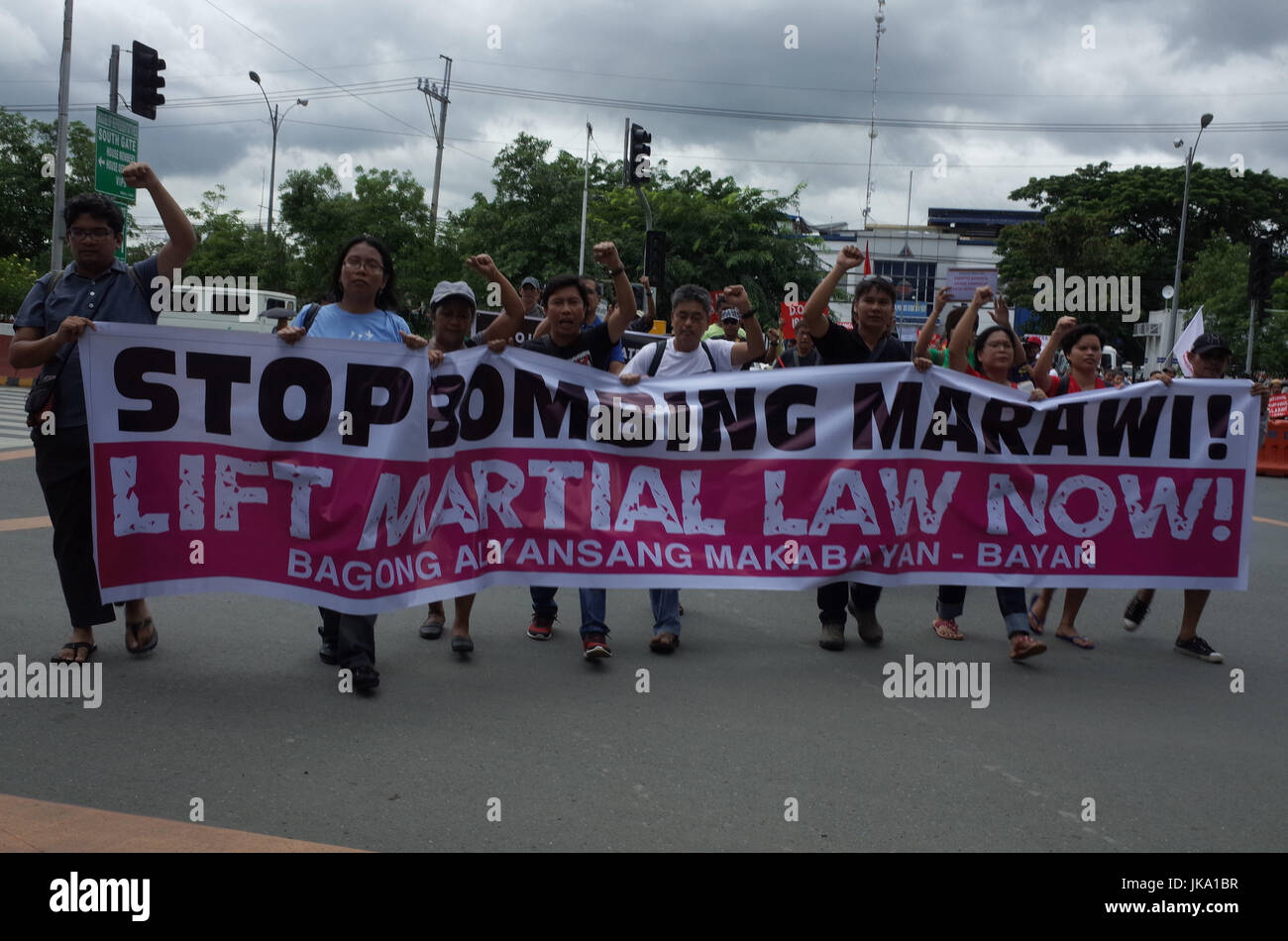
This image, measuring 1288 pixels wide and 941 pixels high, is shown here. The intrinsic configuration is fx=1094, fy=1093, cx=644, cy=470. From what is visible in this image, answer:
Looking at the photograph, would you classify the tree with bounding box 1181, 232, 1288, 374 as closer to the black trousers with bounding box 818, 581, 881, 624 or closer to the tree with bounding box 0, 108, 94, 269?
the black trousers with bounding box 818, 581, 881, 624

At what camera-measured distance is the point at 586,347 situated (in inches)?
234

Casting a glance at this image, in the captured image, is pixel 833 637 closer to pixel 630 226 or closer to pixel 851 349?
pixel 851 349

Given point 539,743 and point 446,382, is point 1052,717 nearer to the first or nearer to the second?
point 539,743

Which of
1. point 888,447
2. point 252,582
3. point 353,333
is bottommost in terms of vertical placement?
point 252,582

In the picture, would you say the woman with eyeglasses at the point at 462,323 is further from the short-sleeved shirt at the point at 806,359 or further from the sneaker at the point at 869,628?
the sneaker at the point at 869,628

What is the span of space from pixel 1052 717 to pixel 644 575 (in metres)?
2.01

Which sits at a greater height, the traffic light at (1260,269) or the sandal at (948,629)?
the traffic light at (1260,269)

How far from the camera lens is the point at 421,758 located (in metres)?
4.05

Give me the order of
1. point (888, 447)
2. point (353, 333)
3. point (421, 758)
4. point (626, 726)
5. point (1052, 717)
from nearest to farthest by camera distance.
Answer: point (421, 758) < point (626, 726) < point (1052, 717) < point (353, 333) < point (888, 447)

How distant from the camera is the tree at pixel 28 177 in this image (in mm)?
39250

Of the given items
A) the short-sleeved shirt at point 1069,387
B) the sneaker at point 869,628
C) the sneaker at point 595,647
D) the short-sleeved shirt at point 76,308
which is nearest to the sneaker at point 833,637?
the sneaker at point 869,628

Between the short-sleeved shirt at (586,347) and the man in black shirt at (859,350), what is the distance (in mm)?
1092

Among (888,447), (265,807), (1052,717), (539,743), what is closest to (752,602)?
(888,447)

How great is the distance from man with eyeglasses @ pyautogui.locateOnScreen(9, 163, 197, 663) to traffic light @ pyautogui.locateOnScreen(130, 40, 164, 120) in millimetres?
13075
